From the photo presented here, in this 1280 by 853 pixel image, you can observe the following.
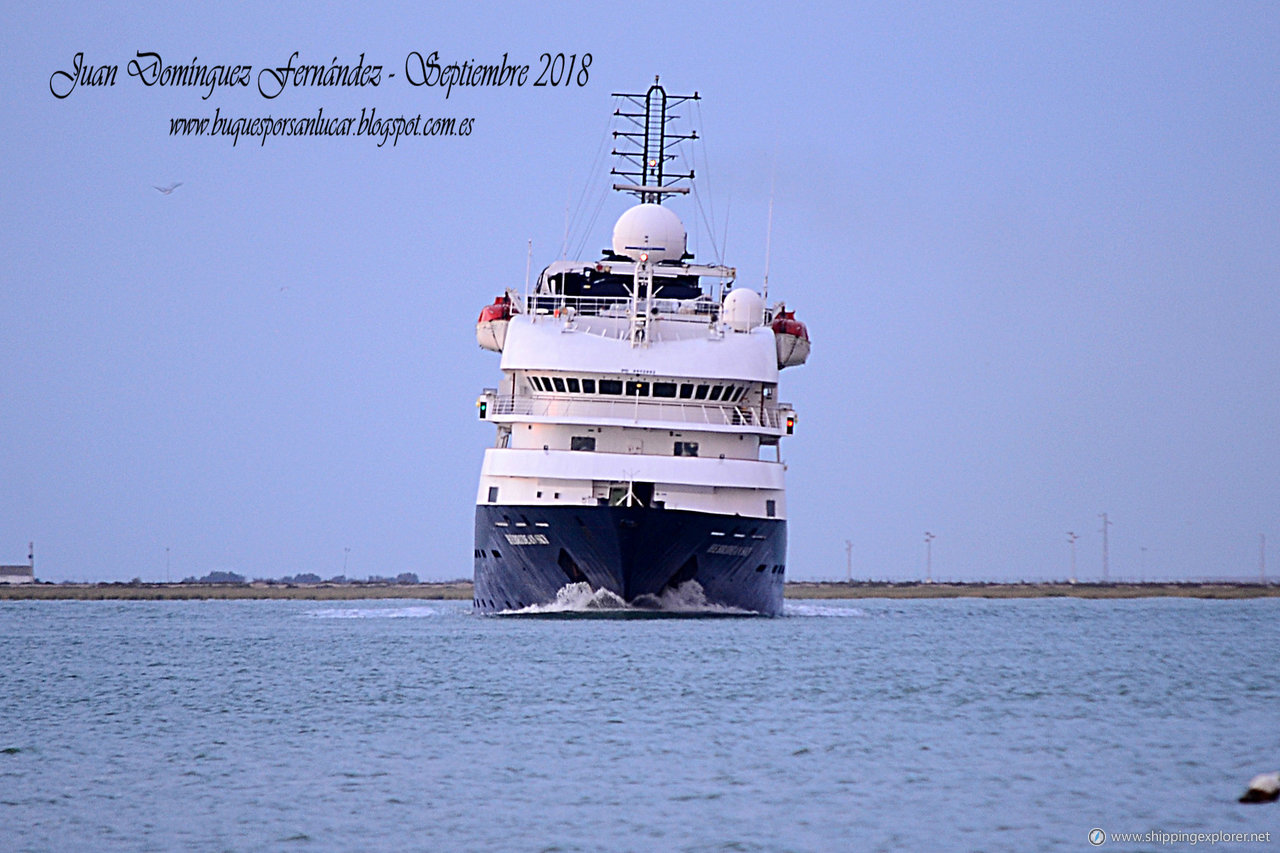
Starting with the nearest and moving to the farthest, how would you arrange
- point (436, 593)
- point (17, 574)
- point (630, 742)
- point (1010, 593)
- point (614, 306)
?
point (630, 742) → point (614, 306) → point (436, 593) → point (1010, 593) → point (17, 574)

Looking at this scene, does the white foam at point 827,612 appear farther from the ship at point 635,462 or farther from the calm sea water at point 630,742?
the calm sea water at point 630,742

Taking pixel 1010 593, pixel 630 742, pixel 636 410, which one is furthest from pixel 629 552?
pixel 1010 593

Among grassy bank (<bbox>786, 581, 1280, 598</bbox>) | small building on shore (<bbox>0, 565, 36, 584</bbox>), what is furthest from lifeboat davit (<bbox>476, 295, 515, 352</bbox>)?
small building on shore (<bbox>0, 565, 36, 584</bbox>)

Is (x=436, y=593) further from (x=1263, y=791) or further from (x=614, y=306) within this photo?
(x=1263, y=791)

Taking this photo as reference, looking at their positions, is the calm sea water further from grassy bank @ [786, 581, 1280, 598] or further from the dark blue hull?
grassy bank @ [786, 581, 1280, 598]

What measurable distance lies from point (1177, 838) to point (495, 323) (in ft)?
122

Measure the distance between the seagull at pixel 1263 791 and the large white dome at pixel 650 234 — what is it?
40179mm

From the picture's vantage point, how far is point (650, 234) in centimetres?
5719

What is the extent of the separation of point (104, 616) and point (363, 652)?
28.2m

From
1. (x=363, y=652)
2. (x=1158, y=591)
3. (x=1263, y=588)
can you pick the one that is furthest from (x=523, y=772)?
(x=1263, y=588)

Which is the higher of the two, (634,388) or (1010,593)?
(634,388)

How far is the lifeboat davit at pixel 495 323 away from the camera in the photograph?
5153cm

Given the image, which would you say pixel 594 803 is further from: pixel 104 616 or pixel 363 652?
pixel 104 616

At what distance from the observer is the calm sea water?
17.7 meters
